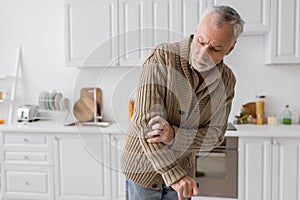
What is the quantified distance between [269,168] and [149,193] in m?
1.50

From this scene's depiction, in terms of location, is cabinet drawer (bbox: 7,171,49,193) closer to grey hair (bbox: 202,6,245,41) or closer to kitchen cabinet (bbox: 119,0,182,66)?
kitchen cabinet (bbox: 119,0,182,66)

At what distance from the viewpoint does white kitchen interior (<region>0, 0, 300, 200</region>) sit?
2357 millimetres

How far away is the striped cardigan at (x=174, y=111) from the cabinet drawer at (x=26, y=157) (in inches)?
66.5

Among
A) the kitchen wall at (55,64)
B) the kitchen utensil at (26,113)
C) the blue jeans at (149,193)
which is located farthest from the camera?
the kitchen utensil at (26,113)

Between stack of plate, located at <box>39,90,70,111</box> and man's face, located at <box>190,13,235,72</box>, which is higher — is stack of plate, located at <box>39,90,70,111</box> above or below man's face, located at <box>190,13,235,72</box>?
below

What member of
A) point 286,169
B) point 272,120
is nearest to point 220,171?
point 286,169

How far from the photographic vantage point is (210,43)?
3.04 ft

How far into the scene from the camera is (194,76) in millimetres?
1052

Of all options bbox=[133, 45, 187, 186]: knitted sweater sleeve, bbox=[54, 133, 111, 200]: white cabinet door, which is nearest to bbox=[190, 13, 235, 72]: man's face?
bbox=[133, 45, 187, 186]: knitted sweater sleeve

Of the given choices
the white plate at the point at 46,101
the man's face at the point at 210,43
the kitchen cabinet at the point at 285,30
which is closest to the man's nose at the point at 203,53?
the man's face at the point at 210,43

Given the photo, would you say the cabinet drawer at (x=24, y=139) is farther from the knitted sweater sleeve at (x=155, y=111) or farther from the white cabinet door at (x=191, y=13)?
the knitted sweater sleeve at (x=155, y=111)

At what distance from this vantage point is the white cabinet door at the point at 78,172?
2605 millimetres

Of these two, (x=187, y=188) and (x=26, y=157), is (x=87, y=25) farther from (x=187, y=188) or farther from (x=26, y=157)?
(x=187, y=188)

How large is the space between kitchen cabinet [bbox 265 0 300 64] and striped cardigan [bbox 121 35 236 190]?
1.53 m
